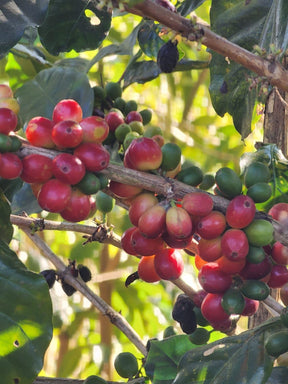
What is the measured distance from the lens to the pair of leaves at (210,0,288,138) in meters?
1.30

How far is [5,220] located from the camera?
1.00 metres

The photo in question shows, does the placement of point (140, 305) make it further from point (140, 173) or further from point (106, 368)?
point (140, 173)

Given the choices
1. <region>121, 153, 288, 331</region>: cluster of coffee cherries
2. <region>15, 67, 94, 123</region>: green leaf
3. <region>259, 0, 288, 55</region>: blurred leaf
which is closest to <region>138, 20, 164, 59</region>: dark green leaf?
<region>15, 67, 94, 123</region>: green leaf

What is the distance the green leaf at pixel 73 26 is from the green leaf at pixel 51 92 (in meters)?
0.13

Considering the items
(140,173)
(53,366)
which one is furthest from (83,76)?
(53,366)

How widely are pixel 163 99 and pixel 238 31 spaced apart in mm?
1492

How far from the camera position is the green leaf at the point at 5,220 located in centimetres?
99

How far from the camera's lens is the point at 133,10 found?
81 centimetres

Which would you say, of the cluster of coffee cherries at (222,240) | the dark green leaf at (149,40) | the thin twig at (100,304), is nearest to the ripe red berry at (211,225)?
the cluster of coffee cherries at (222,240)

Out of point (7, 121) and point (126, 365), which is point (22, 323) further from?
point (126, 365)

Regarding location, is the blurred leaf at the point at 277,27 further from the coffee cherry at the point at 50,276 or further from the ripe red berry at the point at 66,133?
the coffee cherry at the point at 50,276

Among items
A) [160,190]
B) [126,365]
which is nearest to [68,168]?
[160,190]

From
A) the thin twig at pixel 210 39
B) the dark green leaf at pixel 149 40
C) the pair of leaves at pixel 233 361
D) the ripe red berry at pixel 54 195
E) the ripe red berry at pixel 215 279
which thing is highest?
the thin twig at pixel 210 39

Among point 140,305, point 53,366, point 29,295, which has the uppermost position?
point 29,295
